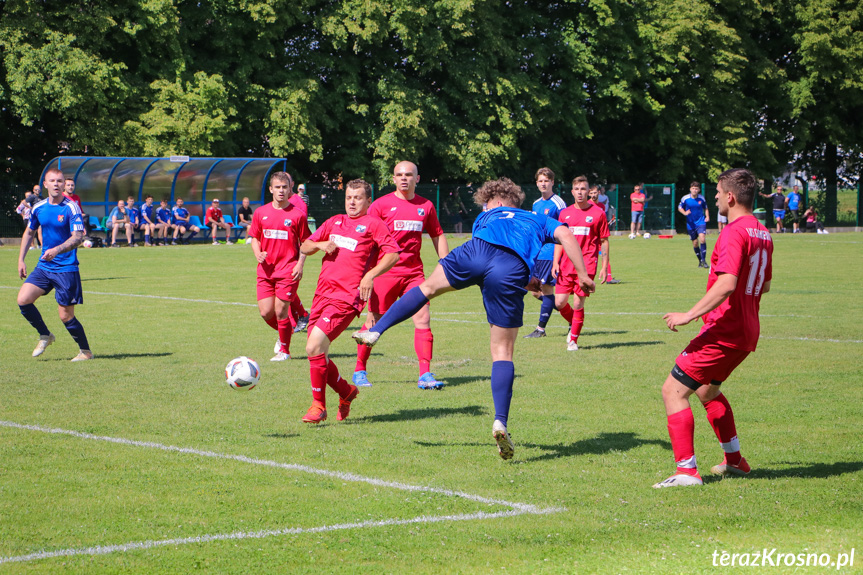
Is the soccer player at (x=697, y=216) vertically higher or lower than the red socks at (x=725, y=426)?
higher

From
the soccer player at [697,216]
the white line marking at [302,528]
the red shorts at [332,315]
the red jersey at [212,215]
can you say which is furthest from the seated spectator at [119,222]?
the white line marking at [302,528]

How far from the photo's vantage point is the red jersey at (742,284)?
571 centimetres

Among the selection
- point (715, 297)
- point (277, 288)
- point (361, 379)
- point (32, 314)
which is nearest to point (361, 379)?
Answer: point (361, 379)

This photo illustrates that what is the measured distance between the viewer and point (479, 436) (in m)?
7.26

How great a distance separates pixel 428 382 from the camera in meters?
9.29

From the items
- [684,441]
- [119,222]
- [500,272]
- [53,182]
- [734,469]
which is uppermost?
[53,182]

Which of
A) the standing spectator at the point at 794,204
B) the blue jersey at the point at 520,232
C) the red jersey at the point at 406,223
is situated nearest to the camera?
the blue jersey at the point at 520,232

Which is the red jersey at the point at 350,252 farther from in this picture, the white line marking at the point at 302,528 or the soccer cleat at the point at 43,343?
the soccer cleat at the point at 43,343

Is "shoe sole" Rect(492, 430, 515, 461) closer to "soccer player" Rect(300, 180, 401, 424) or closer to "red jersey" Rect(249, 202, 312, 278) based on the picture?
"soccer player" Rect(300, 180, 401, 424)

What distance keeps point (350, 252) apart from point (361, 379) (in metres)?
1.67

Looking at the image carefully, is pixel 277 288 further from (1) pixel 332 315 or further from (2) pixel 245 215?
(2) pixel 245 215

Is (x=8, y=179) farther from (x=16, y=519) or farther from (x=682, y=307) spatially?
(x=16, y=519)

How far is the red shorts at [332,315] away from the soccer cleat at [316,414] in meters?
0.54

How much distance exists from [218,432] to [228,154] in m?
34.1
